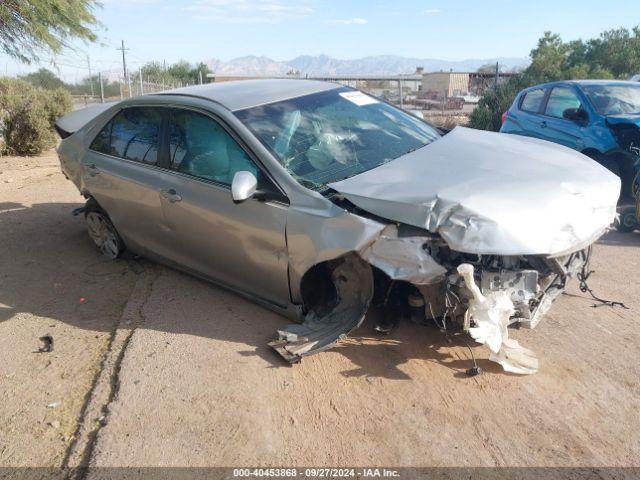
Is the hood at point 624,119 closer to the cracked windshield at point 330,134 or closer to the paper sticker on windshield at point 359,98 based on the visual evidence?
the cracked windshield at point 330,134

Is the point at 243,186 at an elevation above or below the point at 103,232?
above

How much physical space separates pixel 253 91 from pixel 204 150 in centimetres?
69

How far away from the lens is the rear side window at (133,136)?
4.48 m

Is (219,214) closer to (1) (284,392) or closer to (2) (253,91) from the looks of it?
(2) (253,91)

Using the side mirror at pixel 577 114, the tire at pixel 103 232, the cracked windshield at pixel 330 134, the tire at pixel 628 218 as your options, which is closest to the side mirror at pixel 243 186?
the cracked windshield at pixel 330 134

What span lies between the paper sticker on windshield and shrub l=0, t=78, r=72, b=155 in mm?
10067

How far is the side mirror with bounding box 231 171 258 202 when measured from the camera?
3377 millimetres

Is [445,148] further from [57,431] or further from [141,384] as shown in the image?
[57,431]

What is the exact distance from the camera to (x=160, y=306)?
14.2 ft

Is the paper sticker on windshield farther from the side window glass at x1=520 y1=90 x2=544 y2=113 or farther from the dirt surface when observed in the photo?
the side window glass at x1=520 y1=90 x2=544 y2=113

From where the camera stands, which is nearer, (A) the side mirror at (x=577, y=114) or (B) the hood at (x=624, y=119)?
(B) the hood at (x=624, y=119)

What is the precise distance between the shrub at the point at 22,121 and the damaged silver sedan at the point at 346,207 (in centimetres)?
869

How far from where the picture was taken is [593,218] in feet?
10.5

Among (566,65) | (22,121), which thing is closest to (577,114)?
(22,121)
